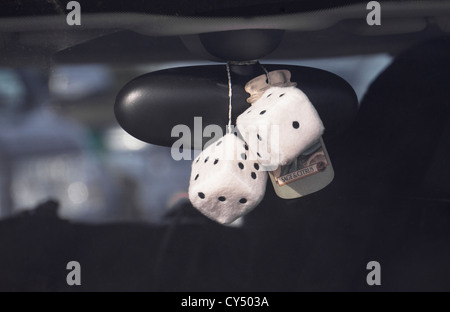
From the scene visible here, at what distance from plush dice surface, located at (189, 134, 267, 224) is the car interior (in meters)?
0.10

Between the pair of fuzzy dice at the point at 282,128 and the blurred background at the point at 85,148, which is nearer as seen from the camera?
the pair of fuzzy dice at the point at 282,128

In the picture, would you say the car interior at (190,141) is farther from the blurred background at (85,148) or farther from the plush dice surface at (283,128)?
the plush dice surface at (283,128)

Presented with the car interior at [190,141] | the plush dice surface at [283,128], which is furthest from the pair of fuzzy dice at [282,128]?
the car interior at [190,141]

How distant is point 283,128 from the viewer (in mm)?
1246

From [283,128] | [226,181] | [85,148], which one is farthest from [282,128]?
[85,148]

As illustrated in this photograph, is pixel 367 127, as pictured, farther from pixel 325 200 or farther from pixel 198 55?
pixel 198 55

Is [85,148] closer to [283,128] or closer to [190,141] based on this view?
[190,141]

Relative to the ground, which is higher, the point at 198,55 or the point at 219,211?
the point at 198,55

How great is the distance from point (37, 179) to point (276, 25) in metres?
0.64

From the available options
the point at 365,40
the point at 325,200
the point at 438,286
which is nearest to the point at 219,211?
the point at 325,200

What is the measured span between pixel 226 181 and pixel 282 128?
6.1 inches

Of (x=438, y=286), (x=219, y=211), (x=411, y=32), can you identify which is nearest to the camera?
(x=219, y=211)

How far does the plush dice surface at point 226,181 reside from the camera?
1.27m

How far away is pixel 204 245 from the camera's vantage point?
143 cm
